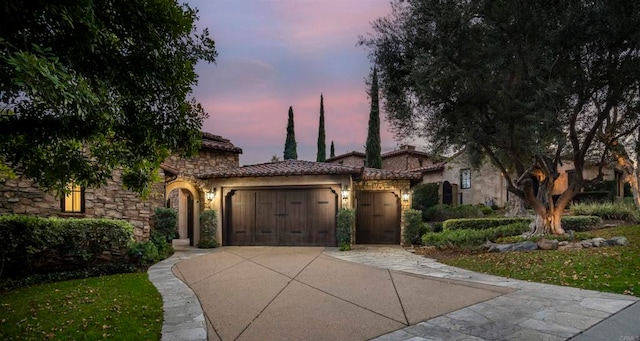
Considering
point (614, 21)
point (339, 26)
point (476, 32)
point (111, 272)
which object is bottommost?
point (111, 272)

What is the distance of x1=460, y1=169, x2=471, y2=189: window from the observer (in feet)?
72.1

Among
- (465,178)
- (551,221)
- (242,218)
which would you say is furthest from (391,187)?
(465,178)

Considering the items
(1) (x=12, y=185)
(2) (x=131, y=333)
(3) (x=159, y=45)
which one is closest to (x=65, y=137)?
(3) (x=159, y=45)

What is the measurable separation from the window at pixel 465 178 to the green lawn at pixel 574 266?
1276 centimetres

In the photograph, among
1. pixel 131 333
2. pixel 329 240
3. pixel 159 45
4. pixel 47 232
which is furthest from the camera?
pixel 329 240

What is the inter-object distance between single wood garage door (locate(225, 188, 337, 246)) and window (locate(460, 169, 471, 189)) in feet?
42.2

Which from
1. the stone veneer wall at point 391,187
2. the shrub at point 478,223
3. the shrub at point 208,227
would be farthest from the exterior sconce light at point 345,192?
the shrub at point 208,227

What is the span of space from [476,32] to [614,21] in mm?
2703

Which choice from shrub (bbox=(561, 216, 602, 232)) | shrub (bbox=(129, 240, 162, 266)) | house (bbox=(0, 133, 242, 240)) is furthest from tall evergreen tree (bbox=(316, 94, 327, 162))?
shrub (bbox=(129, 240, 162, 266))

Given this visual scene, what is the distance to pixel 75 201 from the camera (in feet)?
31.1

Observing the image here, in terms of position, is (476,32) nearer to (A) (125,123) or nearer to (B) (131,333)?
(A) (125,123)

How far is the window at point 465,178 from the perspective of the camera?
21969 mm

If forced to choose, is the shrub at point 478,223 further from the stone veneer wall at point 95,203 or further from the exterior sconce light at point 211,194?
the stone veneer wall at point 95,203

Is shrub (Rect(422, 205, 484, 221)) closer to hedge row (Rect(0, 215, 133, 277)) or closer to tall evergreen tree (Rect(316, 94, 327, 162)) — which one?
tall evergreen tree (Rect(316, 94, 327, 162))
